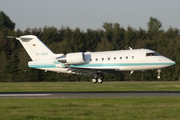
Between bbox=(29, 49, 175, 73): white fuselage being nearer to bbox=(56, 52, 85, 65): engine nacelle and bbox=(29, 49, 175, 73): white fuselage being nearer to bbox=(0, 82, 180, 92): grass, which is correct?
bbox=(56, 52, 85, 65): engine nacelle

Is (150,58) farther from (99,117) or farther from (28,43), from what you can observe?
(99,117)

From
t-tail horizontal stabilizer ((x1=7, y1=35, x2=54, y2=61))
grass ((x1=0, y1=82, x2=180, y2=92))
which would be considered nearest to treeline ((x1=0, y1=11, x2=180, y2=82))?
grass ((x1=0, y1=82, x2=180, y2=92))

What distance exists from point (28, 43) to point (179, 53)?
87.5ft

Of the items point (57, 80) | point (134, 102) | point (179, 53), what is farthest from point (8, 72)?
point (134, 102)

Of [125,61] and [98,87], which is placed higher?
[125,61]

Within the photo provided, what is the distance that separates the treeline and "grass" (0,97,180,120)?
29.9 meters

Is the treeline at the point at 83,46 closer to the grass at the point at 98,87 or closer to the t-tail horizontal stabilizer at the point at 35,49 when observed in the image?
the grass at the point at 98,87

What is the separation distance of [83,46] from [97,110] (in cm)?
5578

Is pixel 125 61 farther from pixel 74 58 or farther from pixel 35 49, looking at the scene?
pixel 35 49

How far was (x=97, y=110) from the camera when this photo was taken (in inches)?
634

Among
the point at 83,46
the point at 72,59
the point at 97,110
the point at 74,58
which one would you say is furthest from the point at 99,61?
the point at 83,46

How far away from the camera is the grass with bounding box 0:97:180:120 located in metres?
14.3

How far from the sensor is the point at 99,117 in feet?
46.6

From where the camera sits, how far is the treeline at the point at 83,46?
52656 mm
